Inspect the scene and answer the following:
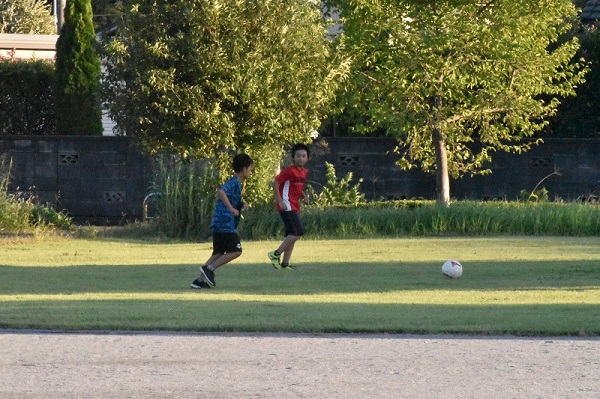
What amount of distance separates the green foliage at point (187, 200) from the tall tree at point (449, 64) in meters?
3.83

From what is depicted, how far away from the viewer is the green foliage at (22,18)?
158 ft

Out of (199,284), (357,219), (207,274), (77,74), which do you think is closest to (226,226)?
(207,274)

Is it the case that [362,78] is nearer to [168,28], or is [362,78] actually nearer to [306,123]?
[306,123]

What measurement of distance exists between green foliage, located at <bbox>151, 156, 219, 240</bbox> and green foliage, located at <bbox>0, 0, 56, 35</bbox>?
1121 inches

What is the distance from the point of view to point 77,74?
26375 millimetres

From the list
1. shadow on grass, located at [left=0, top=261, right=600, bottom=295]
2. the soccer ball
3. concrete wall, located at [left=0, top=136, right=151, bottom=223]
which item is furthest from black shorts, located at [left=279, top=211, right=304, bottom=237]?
concrete wall, located at [left=0, top=136, right=151, bottom=223]

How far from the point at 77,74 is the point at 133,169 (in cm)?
277

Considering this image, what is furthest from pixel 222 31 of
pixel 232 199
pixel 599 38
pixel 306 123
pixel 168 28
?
pixel 599 38

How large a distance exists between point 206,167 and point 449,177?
661 centimetres

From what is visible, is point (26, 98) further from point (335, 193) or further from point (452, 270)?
point (452, 270)

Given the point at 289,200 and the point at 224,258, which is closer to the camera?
the point at 224,258

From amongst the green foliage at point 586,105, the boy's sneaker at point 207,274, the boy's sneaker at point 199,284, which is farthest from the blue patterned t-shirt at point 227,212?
the green foliage at point 586,105

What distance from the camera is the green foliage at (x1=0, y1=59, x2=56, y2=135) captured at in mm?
27328

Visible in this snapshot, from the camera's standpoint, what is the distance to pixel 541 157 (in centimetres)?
2553
